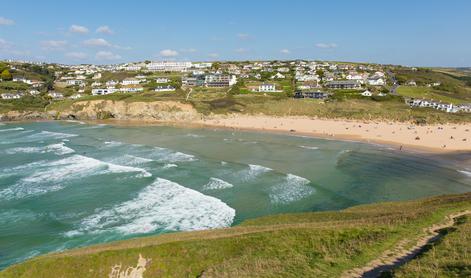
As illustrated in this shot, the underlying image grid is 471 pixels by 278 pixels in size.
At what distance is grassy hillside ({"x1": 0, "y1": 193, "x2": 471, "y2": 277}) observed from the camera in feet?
41.9

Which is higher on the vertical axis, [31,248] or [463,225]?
[463,225]

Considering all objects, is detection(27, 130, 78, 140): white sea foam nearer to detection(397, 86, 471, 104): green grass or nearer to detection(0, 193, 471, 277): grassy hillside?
detection(0, 193, 471, 277): grassy hillside

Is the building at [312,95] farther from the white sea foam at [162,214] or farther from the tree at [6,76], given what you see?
the tree at [6,76]

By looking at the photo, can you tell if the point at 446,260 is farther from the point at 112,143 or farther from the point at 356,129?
the point at 356,129

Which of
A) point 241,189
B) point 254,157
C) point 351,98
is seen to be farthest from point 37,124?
point 351,98

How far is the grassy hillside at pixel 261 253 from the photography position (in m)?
12.8

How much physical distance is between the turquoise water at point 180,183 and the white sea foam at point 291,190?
9 cm

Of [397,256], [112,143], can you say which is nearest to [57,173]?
[112,143]

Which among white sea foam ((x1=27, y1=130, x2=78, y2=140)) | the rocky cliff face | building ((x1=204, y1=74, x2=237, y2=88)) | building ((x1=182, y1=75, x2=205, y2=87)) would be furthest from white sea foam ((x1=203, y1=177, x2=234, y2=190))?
building ((x1=182, y1=75, x2=205, y2=87))

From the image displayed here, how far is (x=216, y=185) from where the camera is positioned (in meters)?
33.8

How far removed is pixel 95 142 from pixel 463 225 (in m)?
56.7

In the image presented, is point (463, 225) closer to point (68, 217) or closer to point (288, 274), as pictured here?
point (288, 274)

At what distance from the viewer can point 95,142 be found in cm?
5953

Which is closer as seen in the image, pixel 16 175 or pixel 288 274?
pixel 288 274
